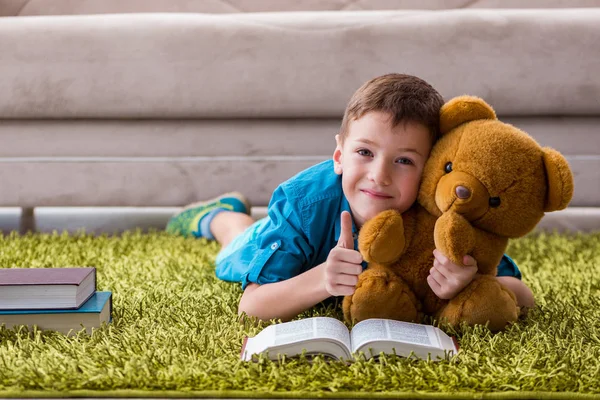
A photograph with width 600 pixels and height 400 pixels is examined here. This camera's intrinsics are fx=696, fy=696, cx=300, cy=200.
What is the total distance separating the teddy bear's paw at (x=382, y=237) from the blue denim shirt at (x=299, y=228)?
5.2 inches

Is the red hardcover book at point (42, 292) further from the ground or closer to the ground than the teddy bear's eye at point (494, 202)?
closer to the ground

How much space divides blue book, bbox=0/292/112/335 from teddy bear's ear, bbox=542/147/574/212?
0.67 metres

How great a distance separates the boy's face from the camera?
41.1 inches

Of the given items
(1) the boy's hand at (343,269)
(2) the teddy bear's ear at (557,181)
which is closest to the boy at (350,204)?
(1) the boy's hand at (343,269)

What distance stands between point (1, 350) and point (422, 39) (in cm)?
127

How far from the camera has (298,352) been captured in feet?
2.89

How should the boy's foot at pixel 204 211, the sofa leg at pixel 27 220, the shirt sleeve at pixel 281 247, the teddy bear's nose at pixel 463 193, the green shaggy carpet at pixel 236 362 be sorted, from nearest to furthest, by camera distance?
the green shaggy carpet at pixel 236 362
the teddy bear's nose at pixel 463 193
the shirt sleeve at pixel 281 247
the boy's foot at pixel 204 211
the sofa leg at pixel 27 220

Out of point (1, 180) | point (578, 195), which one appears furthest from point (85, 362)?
point (578, 195)

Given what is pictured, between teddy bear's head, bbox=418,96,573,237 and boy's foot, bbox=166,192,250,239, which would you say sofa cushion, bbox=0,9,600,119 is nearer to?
boy's foot, bbox=166,192,250,239

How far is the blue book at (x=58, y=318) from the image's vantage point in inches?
39.6

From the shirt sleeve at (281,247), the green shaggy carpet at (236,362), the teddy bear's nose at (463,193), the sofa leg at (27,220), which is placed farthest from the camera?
the sofa leg at (27,220)

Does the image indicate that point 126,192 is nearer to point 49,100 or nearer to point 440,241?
point 49,100

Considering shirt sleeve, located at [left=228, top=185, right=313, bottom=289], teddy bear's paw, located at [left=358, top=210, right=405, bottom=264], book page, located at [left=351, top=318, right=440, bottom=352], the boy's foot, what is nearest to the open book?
book page, located at [left=351, top=318, right=440, bottom=352]

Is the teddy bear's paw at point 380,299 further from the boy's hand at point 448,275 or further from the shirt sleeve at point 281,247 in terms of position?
the shirt sleeve at point 281,247
